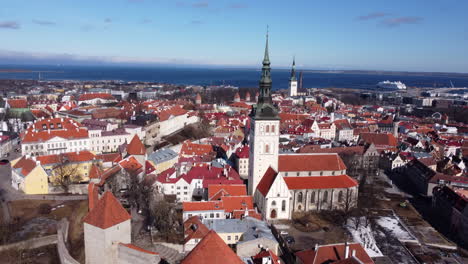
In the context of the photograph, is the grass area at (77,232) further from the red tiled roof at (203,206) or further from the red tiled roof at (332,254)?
the red tiled roof at (332,254)

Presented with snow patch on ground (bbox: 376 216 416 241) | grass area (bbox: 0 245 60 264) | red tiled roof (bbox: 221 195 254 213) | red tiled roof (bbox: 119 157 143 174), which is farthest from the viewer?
red tiled roof (bbox: 119 157 143 174)

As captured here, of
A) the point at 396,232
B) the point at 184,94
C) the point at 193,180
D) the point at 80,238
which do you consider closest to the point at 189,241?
the point at 80,238

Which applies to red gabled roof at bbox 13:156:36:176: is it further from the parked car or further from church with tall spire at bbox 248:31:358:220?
the parked car

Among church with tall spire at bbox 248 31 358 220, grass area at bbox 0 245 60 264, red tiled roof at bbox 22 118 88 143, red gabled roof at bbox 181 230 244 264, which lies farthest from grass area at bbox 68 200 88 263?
red tiled roof at bbox 22 118 88 143

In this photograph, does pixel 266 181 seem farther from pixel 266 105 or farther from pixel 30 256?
pixel 30 256

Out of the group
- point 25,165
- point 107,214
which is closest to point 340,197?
point 107,214

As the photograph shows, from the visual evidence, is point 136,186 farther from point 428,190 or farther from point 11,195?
point 428,190
